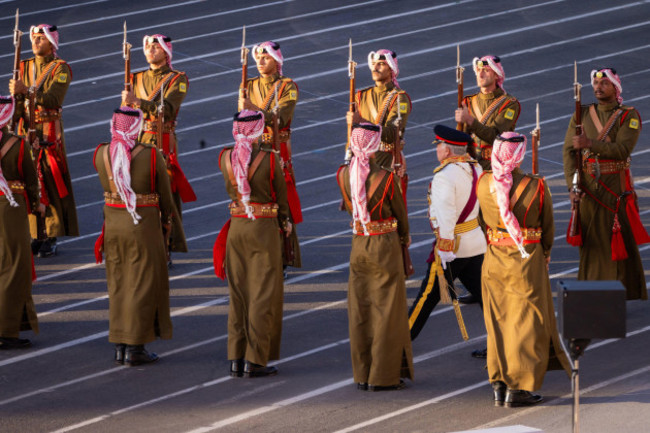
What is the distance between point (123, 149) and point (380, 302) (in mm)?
2351

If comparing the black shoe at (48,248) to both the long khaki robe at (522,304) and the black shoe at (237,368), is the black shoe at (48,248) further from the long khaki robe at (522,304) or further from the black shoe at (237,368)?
the long khaki robe at (522,304)

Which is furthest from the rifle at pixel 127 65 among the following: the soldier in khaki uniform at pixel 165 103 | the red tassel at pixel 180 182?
the red tassel at pixel 180 182

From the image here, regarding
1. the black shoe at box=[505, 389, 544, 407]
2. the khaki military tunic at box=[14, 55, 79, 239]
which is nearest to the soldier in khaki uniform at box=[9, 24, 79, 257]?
the khaki military tunic at box=[14, 55, 79, 239]

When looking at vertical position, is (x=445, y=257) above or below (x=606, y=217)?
below

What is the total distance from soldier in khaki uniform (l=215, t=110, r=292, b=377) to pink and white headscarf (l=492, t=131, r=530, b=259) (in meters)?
1.77

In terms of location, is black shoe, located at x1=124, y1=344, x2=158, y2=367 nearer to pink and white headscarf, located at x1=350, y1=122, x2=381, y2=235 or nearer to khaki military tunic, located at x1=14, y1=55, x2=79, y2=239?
pink and white headscarf, located at x1=350, y1=122, x2=381, y2=235

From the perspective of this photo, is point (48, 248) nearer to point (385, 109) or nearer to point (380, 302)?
point (385, 109)

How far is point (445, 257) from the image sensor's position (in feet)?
32.3

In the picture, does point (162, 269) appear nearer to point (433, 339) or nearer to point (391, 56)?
point (433, 339)

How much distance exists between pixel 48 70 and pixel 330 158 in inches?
188

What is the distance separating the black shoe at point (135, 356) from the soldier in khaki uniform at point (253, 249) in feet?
2.45

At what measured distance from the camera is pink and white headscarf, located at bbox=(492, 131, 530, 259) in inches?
355

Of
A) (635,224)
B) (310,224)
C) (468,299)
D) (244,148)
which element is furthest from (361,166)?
(310,224)

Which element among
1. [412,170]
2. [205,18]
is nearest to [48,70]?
[412,170]
